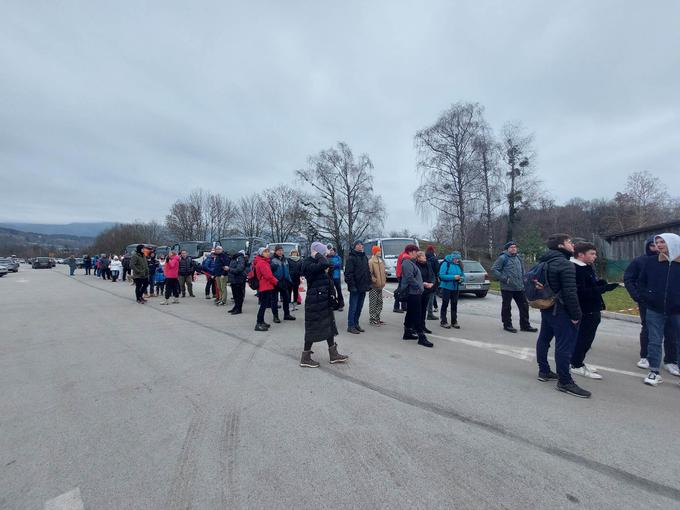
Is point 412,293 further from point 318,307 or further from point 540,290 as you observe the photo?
point 540,290

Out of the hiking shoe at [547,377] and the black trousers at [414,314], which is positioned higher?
the black trousers at [414,314]

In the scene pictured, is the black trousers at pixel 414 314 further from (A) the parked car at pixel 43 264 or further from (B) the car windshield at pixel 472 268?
(A) the parked car at pixel 43 264

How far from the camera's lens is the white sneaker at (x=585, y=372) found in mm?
4598

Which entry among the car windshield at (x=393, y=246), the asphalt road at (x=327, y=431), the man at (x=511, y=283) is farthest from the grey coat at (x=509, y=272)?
the car windshield at (x=393, y=246)

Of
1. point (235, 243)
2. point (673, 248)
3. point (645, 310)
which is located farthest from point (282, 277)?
point (235, 243)

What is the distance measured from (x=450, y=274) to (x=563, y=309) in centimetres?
349

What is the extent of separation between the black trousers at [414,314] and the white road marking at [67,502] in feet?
16.3

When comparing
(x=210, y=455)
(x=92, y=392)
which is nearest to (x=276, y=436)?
(x=210, y=455)

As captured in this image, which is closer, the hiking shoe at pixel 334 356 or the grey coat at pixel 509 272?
the hiking shoe at pixel 334 356

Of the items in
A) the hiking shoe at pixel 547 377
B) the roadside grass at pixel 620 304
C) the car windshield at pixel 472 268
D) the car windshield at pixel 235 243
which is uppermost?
the car windshield at pixel 235 243

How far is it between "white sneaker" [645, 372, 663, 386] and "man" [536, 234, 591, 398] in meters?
1.11

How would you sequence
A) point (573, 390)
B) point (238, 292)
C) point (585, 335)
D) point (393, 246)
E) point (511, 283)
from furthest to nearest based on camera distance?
1. point (393, 246)
2. point (238, 292)
3. point (511, 283)
4. point (585, 335)
5. point (573, 390)

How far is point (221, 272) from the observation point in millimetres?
11062

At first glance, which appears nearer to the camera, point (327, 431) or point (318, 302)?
point (327, 431)
